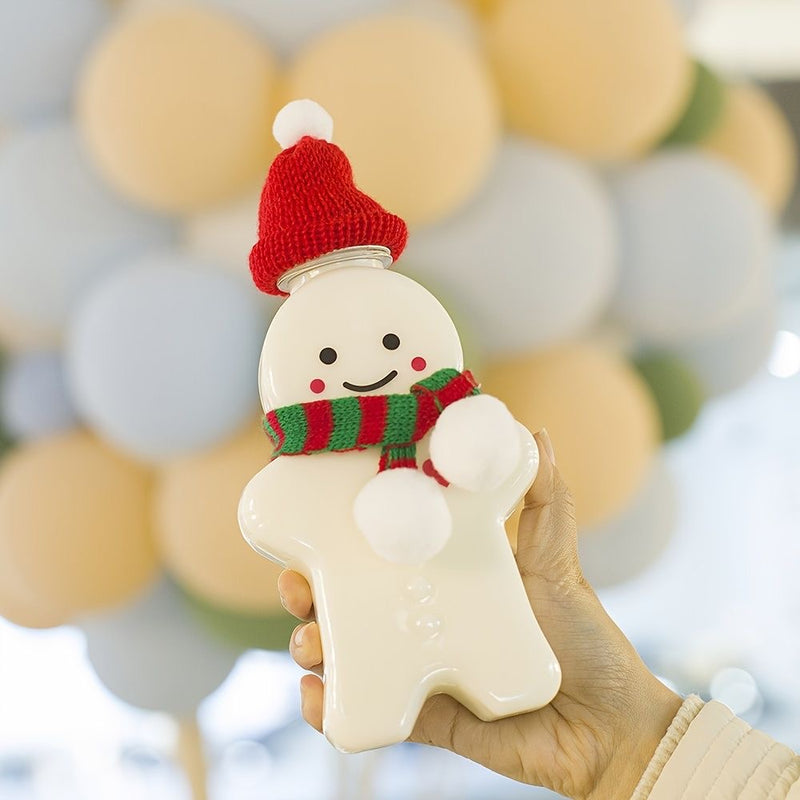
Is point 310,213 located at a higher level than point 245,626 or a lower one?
higher

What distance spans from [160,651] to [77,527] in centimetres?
21

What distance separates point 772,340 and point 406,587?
1.07 metres

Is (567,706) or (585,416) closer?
(567,706)

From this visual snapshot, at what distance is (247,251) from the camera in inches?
38.2

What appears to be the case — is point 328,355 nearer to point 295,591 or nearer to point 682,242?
point 295,591

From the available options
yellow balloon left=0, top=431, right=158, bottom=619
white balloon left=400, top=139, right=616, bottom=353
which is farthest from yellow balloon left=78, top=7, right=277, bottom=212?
yellow balloon left=0, top=431, right=158, bottom=619

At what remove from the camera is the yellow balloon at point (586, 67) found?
3.27 ft

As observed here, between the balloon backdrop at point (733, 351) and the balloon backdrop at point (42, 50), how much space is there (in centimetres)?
83

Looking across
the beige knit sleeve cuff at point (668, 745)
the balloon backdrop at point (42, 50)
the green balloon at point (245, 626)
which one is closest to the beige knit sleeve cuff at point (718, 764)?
the beige knit sleeve cuff at point (668, 745)

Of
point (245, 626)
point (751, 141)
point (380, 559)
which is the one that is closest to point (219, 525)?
point (245, 626)

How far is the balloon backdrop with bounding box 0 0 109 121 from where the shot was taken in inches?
39.7

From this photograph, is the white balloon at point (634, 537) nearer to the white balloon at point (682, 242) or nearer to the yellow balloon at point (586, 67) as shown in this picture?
the white balloon at point (682, 242)

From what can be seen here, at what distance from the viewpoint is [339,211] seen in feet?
1.63

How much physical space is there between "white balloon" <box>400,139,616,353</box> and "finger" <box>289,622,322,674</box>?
0.49 metres
